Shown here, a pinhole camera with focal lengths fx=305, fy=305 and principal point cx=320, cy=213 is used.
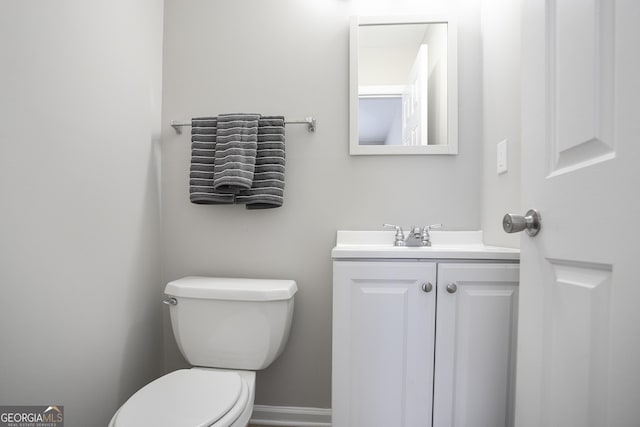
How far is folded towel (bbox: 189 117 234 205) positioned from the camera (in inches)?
51.9

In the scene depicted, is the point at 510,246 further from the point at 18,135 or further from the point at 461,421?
the point at 18,135

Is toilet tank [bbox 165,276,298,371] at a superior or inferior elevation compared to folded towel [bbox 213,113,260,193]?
inferior

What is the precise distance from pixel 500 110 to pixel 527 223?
74cm

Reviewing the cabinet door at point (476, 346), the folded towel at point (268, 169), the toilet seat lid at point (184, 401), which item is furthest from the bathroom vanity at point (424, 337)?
the folded towel at point (268, 169)

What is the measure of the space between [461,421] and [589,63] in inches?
40.3

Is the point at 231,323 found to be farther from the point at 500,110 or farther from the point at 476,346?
the point at 500,110

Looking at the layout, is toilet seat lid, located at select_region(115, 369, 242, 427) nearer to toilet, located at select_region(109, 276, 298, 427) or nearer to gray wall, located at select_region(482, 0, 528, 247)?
toilet, located at select_region(109, 276, 298, 427)

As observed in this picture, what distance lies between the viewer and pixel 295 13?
4.64ft

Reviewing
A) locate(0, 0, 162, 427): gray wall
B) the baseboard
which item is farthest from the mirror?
the baseboard

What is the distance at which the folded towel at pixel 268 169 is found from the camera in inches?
51.0

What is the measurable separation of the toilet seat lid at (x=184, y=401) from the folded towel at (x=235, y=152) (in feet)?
2.33

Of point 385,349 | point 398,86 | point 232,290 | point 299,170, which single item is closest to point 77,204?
point 232,290

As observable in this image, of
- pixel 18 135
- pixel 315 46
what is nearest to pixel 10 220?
pixel 18 135

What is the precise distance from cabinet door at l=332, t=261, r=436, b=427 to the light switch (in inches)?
19.9
